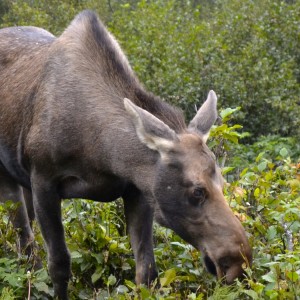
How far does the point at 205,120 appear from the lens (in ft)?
20.4

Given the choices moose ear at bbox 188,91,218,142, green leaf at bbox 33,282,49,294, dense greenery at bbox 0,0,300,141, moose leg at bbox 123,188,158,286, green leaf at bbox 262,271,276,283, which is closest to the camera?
green leaf at bbox 262,271,276,283

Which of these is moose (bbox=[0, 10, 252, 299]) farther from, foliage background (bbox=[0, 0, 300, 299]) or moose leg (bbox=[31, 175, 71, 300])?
foliage background (bbox=[0, 0, 300, 299])

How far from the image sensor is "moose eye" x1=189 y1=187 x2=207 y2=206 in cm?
567

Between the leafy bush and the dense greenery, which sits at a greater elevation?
the leafy bush

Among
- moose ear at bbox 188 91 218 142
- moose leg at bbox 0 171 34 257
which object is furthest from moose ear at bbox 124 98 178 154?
moose leg at bbox 0 171 34 257

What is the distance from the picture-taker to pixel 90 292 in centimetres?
679

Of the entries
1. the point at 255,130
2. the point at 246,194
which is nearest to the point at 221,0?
the point at 255,130

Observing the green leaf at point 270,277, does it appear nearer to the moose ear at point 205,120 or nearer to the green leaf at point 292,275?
the green leaf at point 292,275

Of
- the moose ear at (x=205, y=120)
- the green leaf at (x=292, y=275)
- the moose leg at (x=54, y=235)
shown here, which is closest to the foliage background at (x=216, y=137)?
the green leaf at (x=292, y=275)

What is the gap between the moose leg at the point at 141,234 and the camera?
21.5ft

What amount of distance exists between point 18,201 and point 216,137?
1.80 metres

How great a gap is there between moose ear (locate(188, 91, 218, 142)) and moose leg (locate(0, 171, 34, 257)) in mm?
2107

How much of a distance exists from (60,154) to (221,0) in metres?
19.0

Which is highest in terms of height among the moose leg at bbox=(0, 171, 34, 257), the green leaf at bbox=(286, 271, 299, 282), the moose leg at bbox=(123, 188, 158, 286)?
the green leaf at bbox=(286, 271, 299, 282)
